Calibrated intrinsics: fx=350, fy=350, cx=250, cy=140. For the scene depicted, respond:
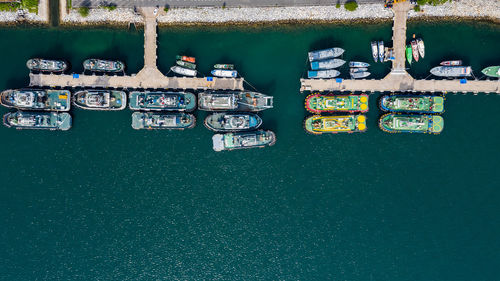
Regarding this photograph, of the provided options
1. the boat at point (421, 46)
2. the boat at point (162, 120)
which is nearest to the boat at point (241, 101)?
the boat at point (162, 120)

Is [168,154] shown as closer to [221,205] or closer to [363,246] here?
[221,205]

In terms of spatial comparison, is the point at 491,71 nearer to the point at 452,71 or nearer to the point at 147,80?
the point at 452,71

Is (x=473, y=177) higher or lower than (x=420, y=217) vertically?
higher

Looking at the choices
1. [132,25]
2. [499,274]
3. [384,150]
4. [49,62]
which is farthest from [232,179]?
[499,274]

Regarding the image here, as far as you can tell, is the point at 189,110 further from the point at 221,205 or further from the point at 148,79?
the point at 221,205

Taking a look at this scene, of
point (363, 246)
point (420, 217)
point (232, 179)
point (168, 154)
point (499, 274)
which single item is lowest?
point (499, 274)

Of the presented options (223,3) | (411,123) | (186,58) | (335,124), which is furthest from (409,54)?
(186,58)
